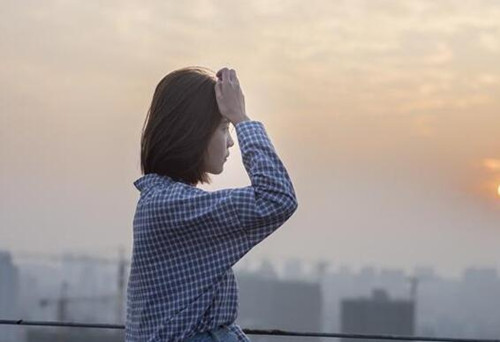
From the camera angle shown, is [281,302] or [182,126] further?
[281,302]

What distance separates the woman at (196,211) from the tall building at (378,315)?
3.27m

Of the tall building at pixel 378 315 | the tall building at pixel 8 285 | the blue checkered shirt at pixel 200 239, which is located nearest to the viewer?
the blue checkered shirt at pixel 200 239

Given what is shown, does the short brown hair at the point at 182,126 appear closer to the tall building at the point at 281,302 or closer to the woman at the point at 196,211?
the woman at the point at 196,211

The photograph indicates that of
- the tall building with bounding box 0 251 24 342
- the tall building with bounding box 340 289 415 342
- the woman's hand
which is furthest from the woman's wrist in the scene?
the tall building with bounding box 340 289 415 342

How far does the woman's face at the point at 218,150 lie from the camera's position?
44.3 inches

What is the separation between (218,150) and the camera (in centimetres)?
113

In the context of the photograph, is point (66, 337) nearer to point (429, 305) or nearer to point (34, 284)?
point (34, 284)

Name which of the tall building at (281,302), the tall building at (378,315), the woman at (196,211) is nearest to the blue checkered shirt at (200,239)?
the woman at (196,211)

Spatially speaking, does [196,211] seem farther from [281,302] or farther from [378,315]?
[378,315]

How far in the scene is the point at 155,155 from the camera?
1133 millimetres

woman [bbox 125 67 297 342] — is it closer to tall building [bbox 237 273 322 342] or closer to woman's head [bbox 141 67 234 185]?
woman's head [bbox 141 67 234 185]

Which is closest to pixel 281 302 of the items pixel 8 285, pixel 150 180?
pixel 8 285

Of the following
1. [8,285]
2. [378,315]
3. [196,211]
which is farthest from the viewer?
[378,315]

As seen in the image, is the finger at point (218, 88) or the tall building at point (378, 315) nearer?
the finger at point (218, 88)
